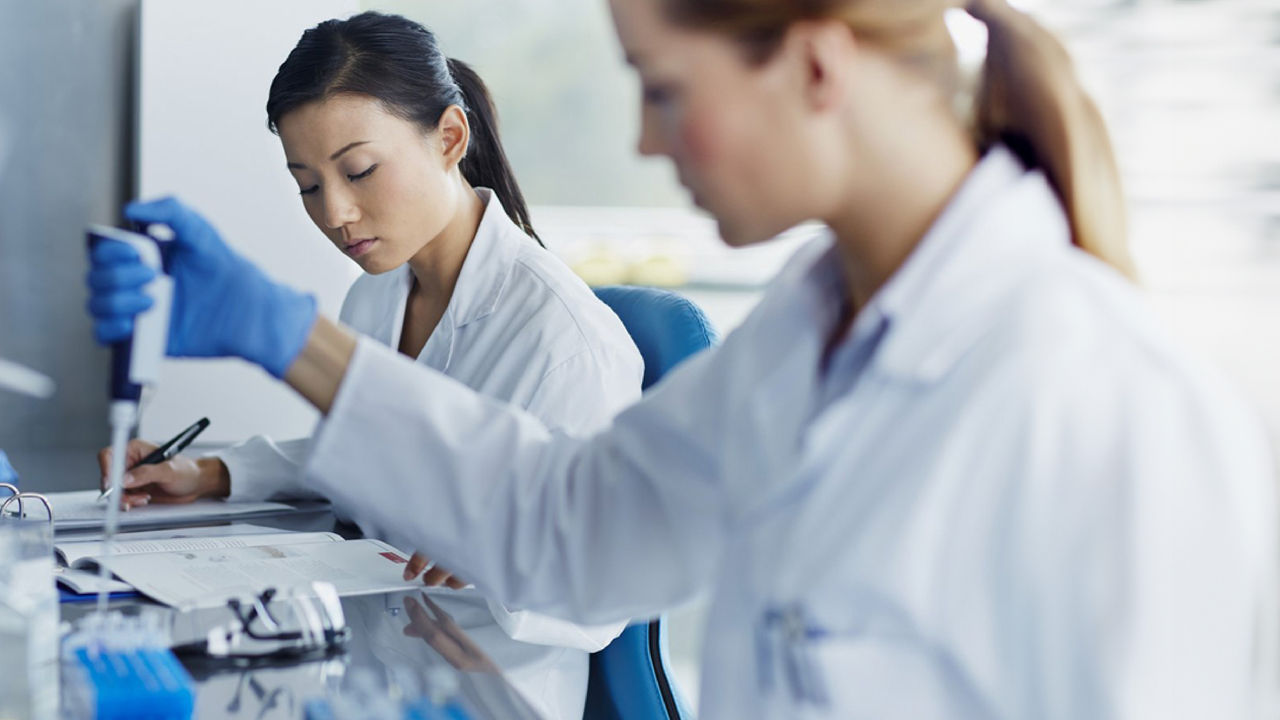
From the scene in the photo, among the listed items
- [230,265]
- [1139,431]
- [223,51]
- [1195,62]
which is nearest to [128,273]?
[230,265]

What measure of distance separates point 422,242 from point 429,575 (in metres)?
0.59

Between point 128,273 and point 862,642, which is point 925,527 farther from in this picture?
point 128,273

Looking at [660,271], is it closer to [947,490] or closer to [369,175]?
[369,175]

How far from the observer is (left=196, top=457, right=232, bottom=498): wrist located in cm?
155

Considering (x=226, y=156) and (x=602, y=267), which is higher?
(x=226, y=156)

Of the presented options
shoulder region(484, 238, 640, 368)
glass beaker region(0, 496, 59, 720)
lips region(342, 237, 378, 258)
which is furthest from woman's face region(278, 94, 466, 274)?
glass beaker region(0, 496, 59, 720)

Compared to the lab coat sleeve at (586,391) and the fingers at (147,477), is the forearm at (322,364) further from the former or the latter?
the fingers at (147,477)

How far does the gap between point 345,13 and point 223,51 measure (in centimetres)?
25

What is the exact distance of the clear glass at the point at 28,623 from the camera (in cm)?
73

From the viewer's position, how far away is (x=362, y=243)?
5.12ft

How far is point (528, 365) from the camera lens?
4.70ft

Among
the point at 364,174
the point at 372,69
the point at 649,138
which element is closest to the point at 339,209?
the point at 364,174

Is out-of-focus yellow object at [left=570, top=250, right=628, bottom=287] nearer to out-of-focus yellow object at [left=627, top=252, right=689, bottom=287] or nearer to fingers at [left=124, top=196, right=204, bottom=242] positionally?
out-of-focus yellow object at [left=627, top=252, right=689, bottom=287]

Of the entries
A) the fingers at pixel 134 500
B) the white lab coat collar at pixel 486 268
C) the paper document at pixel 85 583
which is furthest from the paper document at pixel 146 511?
the white lab coat collar at pixel 486 268
